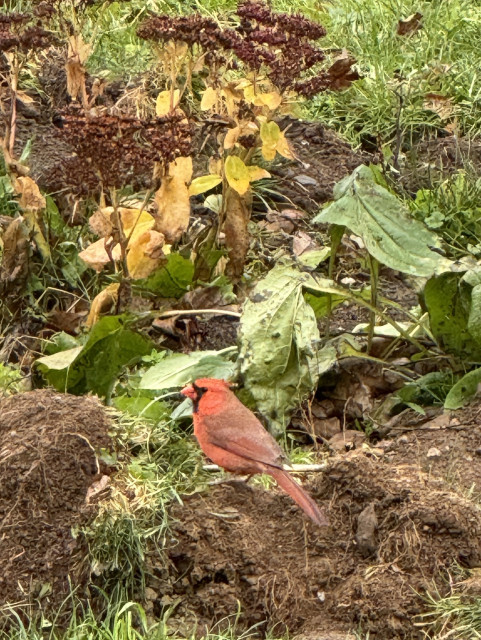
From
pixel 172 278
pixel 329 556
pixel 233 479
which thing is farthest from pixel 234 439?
pixel 172 278

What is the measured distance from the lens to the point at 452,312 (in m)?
4.88

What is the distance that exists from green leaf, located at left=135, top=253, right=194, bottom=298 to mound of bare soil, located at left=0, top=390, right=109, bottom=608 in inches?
41.0

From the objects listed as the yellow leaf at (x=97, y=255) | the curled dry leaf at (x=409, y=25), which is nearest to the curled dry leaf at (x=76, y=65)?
the yellow leaf at (x=97, y=255)

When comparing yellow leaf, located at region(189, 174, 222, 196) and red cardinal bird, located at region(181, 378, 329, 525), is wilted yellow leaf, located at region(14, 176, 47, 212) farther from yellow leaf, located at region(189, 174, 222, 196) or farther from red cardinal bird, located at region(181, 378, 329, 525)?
red cardinal bird, located at region(181, 378, 329, 525)

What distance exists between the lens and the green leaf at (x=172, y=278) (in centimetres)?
523

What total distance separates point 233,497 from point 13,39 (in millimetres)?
2307

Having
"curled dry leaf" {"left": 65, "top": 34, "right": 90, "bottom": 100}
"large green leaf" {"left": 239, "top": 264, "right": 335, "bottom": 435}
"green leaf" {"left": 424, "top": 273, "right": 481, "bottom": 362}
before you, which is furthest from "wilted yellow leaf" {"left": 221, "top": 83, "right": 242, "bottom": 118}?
"green leaf" {"left": 424, "top": 273, "right": 481, "bottom": 362}

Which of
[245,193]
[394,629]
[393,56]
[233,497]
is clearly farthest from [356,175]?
[393,56]

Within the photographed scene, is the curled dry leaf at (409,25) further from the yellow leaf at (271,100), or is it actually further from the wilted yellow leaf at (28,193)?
the wilted yellow leaf at (28,193)

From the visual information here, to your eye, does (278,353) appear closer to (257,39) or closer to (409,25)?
(257,39)

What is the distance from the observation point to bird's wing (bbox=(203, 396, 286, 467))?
161 inches

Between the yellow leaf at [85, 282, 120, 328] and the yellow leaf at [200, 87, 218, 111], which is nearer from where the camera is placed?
the yellow leaf at [85, 282, 120, 328]

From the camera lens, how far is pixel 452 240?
6141 millimetres

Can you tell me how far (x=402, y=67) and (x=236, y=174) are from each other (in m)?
2.48
